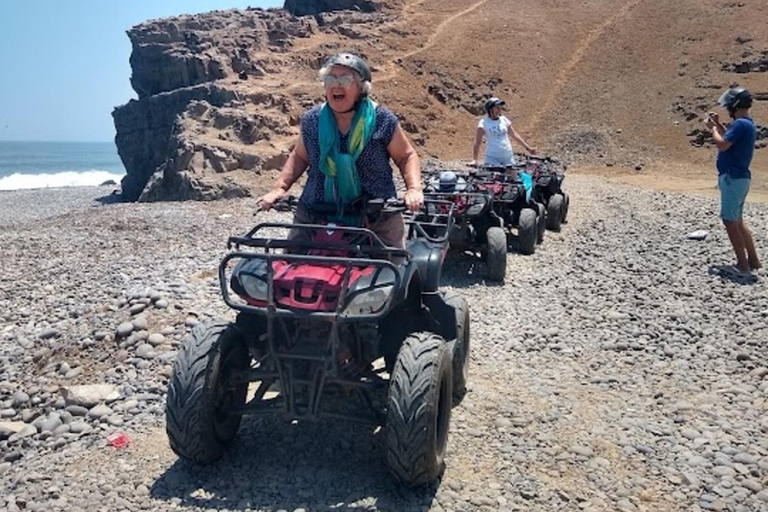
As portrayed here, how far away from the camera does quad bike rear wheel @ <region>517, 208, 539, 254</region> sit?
35.8 feet

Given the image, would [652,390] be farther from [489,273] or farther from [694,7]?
[694,7]

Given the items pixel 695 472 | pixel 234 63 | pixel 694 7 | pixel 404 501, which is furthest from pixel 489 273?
A: pixel 694 7

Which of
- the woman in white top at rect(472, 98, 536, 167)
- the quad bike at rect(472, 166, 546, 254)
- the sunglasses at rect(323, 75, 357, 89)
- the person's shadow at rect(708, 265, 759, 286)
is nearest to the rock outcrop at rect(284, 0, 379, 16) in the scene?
the woman in white top at rect(472, 98, 536, 167)

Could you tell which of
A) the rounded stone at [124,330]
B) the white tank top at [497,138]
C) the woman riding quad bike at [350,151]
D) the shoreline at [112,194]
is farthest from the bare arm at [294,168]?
the shoreline at [112,194]

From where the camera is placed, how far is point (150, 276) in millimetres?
9547

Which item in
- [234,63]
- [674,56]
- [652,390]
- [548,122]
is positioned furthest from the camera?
[674,56]

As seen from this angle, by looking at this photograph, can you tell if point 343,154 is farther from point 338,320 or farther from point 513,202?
point 513,202

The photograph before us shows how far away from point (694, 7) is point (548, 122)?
1548 centimetres

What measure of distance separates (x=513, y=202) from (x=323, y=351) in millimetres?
7382

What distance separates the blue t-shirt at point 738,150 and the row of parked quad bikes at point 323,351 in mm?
6112

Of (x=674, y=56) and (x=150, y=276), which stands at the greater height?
(x=674, y=56)

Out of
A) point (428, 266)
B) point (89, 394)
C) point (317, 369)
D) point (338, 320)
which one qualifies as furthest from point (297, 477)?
point (89, 394)

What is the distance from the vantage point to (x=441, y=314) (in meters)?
5.18

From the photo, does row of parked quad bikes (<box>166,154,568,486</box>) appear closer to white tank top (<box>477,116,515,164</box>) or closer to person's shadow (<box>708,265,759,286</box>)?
person's shadow (<box>708,265,759,286</box>)
